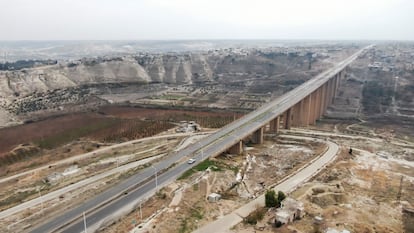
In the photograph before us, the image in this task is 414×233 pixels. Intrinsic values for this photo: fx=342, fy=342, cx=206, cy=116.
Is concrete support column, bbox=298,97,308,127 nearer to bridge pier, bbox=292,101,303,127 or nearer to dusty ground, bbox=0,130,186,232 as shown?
bridge pier, bbox=292,101,303,127

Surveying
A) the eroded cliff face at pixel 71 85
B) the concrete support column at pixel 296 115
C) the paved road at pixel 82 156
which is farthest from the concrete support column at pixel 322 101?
the paved road at pixel 82 156

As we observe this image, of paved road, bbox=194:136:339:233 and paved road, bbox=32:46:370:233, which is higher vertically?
paved road, bbox=32:46:370:233

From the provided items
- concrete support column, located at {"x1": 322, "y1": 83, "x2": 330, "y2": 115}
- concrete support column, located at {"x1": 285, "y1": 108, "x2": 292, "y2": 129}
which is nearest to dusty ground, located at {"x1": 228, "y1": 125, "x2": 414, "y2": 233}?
concrete support column, located at {"x1": 285, "y1": 108, "x2": 292, "y2": 129}

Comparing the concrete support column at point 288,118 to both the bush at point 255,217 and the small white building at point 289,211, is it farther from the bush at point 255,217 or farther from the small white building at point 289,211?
the bush at point 255,217

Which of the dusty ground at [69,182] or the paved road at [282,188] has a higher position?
the paved road at [282,188]

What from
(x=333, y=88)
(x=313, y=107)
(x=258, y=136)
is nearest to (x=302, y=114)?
(x=313, y=107)
